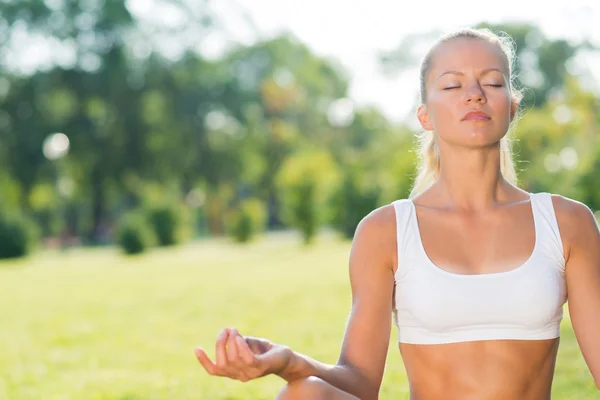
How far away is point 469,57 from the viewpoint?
2605mm

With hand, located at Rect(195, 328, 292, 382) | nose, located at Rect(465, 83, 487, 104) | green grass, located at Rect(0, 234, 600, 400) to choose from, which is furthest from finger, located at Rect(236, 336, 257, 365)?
green grass, located at Rect(0, 234, 600, 400)

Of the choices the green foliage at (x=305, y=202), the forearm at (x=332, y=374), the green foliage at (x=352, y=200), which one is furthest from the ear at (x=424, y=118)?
the green foliage at (x=352, y=200)

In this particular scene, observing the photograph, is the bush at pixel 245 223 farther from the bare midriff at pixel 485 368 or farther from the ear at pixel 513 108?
the bare midriff at pixel 485 368

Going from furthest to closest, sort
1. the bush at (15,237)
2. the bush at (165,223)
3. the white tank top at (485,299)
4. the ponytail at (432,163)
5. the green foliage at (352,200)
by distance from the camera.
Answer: the bush at (165,223) → the green foliage at (352,200) → the bush at (15,237) → the ponytail at (432,163) → the white tank top at (485,299)

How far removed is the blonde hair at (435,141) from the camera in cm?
267

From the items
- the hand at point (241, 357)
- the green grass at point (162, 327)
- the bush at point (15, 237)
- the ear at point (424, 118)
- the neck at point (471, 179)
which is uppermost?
the ear at point (424, 118)

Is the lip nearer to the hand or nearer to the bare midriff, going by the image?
the bare midriff

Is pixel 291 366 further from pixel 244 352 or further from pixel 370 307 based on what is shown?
pixel 370 307

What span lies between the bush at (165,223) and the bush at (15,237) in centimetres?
510

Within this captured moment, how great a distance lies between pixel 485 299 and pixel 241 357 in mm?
759

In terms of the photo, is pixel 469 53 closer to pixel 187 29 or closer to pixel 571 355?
pixel 571 355

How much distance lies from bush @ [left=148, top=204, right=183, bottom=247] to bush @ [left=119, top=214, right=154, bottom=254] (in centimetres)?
333

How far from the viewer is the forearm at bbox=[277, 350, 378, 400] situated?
2.25 meters

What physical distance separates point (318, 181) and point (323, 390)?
29.7 metres
